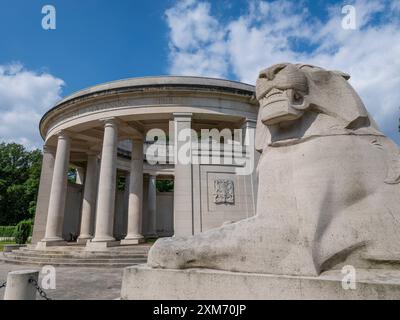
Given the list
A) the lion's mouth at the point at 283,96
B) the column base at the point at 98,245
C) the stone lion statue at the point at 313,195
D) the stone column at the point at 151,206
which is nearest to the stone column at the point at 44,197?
the column base at the point at 98,245

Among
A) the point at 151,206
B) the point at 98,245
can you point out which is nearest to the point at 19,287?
the point at 98,245

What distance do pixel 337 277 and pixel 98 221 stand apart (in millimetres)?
15507

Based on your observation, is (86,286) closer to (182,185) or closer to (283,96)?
(182,185)

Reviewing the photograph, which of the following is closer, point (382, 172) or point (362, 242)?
point (362, 242)

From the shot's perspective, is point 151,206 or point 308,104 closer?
point 308,104

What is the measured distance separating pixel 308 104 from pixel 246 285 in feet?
9.45

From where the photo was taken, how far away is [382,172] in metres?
4.03

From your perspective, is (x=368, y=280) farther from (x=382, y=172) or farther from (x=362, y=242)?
(x=382, y=172)

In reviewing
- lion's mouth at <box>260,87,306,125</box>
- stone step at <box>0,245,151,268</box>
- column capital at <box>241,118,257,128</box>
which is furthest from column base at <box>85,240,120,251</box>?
lion's mouth at <box>260,87,306,125</box>

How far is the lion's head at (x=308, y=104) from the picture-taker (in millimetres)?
4293

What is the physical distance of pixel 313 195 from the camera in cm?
381
